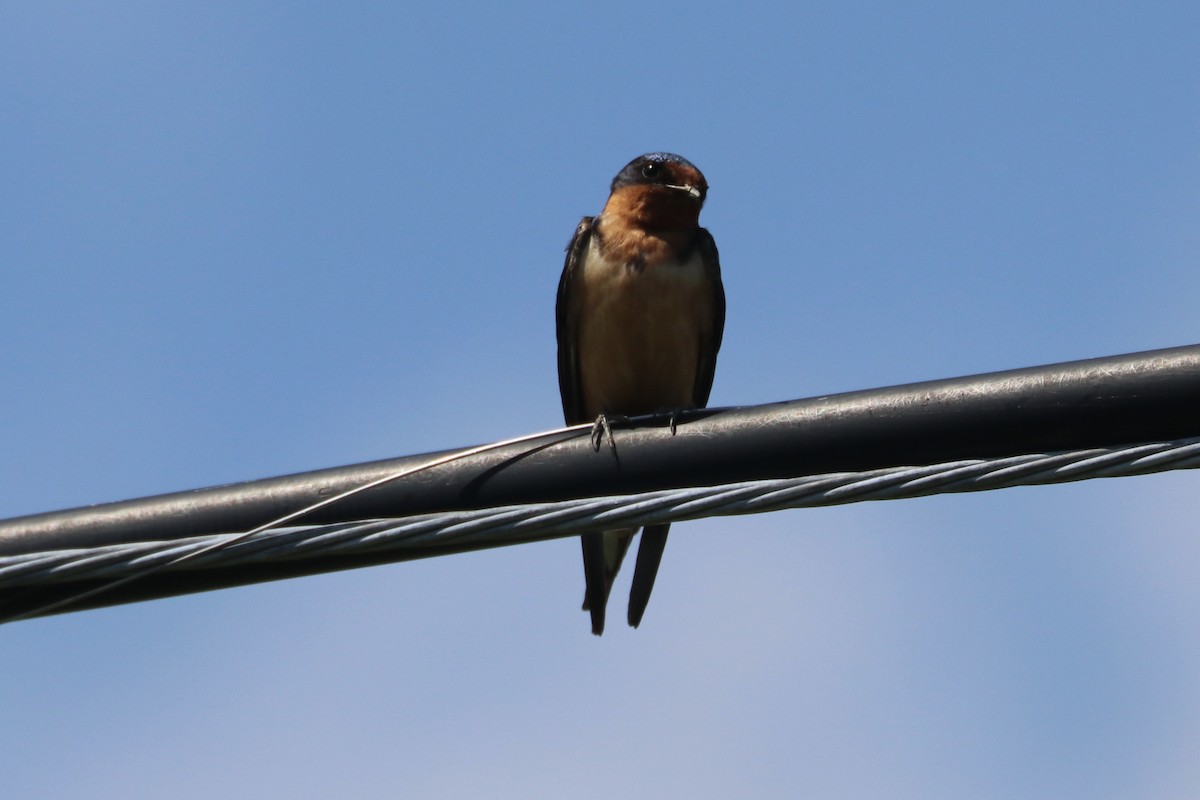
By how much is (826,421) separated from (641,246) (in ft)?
13.2

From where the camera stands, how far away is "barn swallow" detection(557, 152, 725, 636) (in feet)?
25.2

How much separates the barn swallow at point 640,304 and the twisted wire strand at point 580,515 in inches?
146

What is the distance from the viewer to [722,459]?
393 centimetres

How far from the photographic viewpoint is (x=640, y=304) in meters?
7.66

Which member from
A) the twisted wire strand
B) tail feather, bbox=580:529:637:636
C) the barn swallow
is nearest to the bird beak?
the barn swallow

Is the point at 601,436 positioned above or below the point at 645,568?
above

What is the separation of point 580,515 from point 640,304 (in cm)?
413

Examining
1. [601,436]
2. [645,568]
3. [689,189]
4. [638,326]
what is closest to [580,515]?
[601,436]

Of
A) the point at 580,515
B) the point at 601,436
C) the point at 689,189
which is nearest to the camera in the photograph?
the point at 580,515

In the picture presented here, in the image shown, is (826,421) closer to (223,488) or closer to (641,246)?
(223,488)

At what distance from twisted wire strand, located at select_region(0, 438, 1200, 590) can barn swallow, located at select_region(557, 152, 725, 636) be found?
371 cm

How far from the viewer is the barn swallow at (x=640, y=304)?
25.2 feet

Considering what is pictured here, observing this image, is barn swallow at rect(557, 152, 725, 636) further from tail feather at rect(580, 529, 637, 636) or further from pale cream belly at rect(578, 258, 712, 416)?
tail feather at rect(580, 529, 637, 636)

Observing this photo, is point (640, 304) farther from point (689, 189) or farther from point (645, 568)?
point (645, 568)
